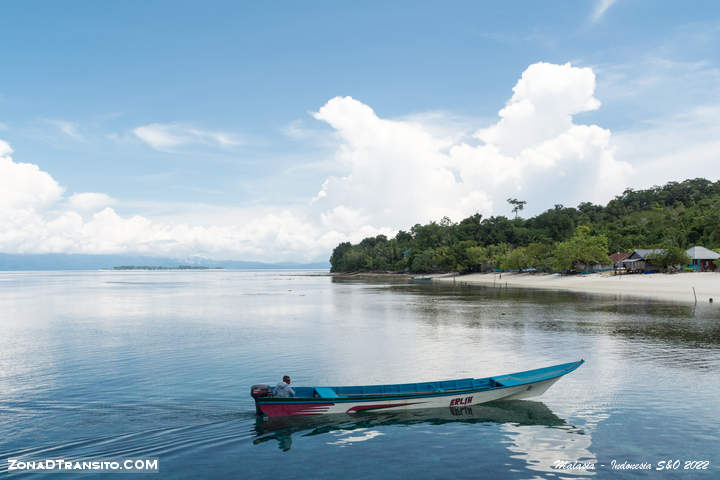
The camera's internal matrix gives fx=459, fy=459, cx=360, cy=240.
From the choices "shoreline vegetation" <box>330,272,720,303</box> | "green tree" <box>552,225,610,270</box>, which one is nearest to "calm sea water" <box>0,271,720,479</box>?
"shoreline vegetation" <box>330,272,720,303</box>

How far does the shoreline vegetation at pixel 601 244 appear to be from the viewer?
3511 inches

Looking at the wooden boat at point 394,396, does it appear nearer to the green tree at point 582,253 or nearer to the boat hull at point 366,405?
the boat hull at point 366,405

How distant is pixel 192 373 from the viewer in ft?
89.4

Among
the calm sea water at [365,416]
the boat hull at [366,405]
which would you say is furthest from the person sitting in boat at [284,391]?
the calm sea water at [365,416]

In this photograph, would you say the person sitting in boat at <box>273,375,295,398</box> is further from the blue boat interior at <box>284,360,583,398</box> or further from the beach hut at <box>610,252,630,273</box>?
the beach hut at <box>610,252,630,273</box>

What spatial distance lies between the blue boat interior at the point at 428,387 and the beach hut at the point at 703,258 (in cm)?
9361

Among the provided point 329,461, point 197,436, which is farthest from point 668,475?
point 197,436

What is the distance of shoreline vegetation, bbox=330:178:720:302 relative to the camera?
293 ft

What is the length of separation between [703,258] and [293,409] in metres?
103

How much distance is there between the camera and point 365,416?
19.2 m

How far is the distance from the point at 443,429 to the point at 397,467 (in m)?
3.79

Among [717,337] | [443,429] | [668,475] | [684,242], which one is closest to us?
[668,475]

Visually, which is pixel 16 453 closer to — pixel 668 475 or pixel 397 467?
pixel 397 467

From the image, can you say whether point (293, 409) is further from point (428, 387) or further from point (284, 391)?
point (428, 387)
